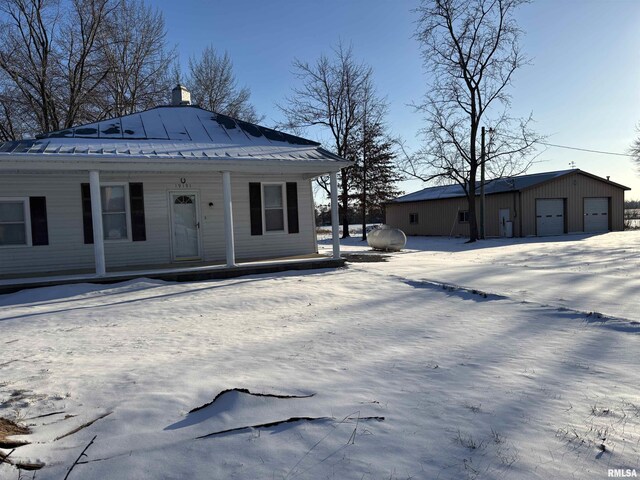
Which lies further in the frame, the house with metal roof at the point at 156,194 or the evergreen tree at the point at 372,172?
the evergreen tree at the point at 372,172

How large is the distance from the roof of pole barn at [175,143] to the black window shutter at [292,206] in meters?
1.30

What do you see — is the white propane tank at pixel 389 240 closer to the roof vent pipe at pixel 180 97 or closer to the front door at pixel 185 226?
the front door at pixel 185 226

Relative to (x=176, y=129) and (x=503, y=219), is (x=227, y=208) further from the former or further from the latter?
(x=503, y=219)

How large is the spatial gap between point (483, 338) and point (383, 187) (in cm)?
2656

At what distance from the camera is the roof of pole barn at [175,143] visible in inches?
363

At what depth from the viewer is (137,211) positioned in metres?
11.4

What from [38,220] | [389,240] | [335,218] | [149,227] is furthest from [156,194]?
[389,240]

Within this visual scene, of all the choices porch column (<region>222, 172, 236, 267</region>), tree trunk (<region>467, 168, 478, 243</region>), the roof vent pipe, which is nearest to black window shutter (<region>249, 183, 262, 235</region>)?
porch column (<region>222, 172, 236, 267</region>)

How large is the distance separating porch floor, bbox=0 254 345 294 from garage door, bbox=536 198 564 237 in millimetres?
19609

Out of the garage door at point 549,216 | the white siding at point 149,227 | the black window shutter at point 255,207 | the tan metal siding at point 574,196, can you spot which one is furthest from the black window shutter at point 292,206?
the garage door at point 549,216

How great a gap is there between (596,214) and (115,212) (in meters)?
29.5

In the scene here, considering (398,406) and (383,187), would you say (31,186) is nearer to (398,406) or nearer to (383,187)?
(398,406)

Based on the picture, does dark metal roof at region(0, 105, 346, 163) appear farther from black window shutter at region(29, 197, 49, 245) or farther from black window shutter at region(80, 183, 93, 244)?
black window shutter at region(29, 197, 49, 245)

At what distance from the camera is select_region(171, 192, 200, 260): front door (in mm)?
11828
